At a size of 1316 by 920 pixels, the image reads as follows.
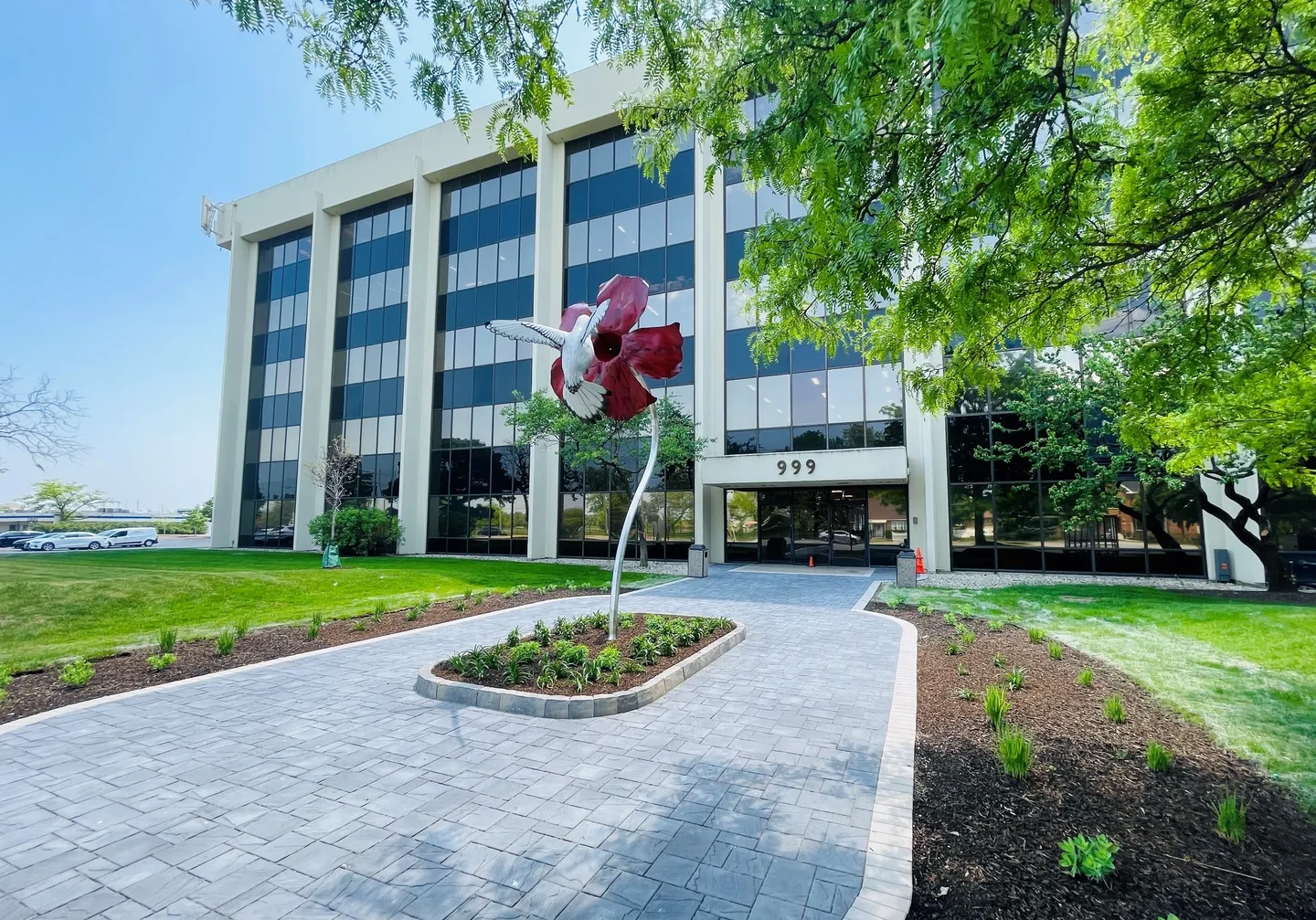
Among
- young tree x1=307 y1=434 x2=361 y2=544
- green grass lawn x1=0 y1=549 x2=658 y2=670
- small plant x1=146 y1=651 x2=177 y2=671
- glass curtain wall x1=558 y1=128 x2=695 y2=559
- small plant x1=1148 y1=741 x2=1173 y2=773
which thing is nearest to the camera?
small plant x1=1148 y1=741 x2=1173 y2=773

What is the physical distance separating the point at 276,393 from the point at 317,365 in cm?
423

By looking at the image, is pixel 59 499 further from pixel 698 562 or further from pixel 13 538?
pixel 698 562

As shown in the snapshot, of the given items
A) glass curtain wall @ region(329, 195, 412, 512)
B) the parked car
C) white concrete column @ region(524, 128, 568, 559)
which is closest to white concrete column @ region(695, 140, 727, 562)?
white concrete column @ region(524, 128, 568, 559)

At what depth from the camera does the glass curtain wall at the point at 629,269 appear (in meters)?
24.1

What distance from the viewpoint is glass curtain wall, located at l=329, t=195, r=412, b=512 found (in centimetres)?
3017

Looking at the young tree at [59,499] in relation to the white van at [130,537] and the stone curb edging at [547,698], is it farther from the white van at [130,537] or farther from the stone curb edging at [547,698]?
the stone curb edging at [547,698]

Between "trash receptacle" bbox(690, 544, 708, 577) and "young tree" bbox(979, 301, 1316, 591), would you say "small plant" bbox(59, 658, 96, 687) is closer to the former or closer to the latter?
"young tree" bbox(979, 301, 1316, 591)

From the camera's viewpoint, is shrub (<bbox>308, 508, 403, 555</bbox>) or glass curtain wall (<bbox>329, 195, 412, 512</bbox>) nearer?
shrub (<bbox>308, 508, 403, 555</bbox>)

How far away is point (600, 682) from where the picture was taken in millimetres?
6457

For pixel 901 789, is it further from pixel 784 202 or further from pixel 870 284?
pixel 784 202

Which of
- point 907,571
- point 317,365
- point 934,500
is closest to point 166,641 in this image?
point 907,571

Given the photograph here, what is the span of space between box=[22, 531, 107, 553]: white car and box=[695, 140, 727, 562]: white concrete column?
40.4m

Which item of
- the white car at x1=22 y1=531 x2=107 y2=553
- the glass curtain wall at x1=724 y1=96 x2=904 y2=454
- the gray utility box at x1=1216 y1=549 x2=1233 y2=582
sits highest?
the glass curtain wall at x1=724 y1=96 x2=904 y2=454

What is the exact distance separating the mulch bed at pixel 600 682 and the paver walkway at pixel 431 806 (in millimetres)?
421
